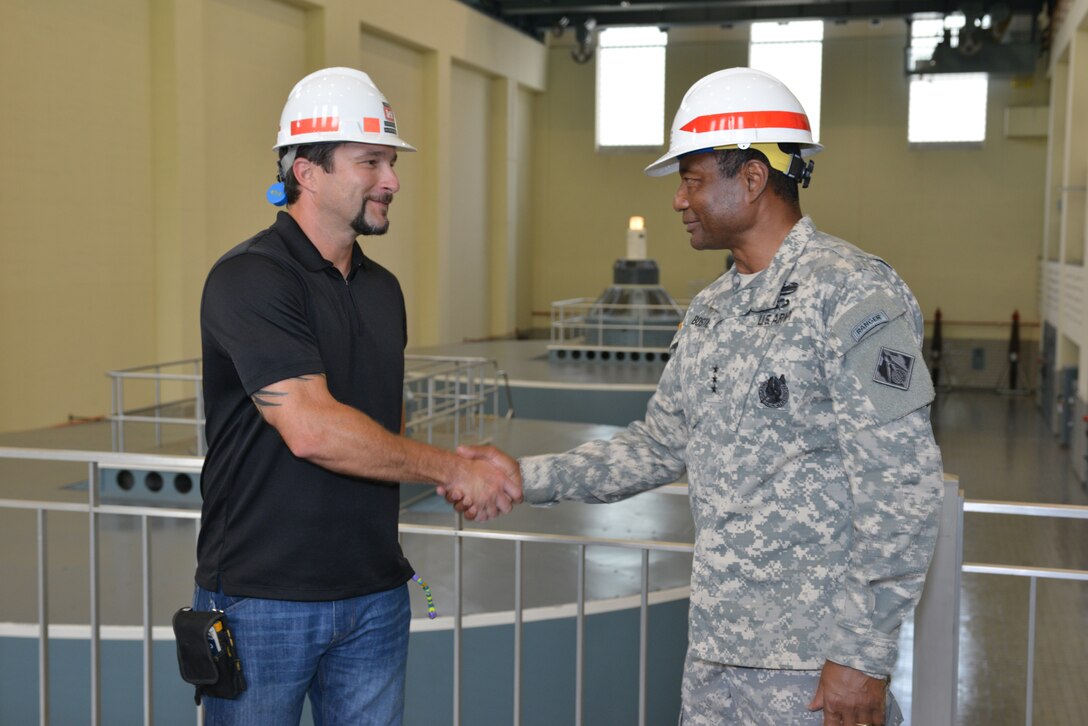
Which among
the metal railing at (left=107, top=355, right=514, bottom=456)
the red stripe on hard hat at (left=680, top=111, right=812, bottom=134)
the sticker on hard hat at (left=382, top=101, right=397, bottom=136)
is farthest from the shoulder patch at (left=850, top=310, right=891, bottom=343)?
the metal railing at (left=107, top=355, right=514, bottom=456)

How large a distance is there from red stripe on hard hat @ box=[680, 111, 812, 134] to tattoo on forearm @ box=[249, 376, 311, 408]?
3.29 ft

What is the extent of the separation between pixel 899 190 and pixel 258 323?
895 inches

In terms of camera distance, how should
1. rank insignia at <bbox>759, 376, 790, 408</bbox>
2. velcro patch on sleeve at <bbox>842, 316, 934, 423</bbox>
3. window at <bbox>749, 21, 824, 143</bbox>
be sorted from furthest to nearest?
window at <bbox>749, 21, 824, 143</bbox> < rank insignia at <bbox>759, 376, 790, 408</bbox> < velcro patch on sleeve at <bbox>842, 316, 934, 423</bbox>

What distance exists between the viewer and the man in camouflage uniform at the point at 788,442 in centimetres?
210

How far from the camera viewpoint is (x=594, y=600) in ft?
19.8

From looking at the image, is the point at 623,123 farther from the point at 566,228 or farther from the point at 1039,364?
the point at 1039,364

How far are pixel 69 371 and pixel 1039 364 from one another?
1712 cm

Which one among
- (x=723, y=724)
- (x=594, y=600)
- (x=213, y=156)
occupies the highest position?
(x=213, y=156)

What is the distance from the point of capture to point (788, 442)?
226 cm

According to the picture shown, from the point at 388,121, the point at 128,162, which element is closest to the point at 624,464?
the point at 388,121

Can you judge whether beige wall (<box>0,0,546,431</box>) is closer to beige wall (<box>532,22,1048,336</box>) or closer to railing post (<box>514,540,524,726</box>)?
beige wall (<box>532,22,1048,336</box>)

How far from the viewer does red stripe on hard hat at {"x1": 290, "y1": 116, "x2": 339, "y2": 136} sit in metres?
2.64

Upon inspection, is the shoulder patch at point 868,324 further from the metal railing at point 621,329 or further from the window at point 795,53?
the window at point 795,53

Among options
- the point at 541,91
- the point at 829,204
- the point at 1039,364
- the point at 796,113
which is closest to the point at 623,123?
the point at 541,91
